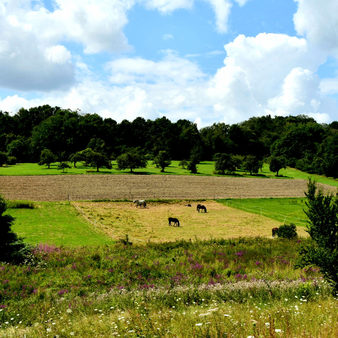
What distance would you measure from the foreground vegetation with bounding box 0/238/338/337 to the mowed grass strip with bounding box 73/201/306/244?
28.2 feet

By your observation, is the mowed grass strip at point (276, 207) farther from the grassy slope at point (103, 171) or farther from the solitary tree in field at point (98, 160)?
the solitary tree in field at point (98, 160)

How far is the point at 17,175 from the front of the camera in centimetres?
7106

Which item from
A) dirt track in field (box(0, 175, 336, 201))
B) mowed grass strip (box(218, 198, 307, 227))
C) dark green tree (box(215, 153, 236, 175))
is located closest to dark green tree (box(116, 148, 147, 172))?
dirt track in field (box(0, 175, 336, 201))

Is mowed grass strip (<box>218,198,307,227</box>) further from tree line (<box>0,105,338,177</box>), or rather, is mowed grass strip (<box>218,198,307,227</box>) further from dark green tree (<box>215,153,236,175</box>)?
tree line (<box>0,105,338,177</box>)

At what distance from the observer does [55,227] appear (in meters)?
33.0

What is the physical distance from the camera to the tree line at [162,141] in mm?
104062

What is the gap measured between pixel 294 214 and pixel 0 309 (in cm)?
4469

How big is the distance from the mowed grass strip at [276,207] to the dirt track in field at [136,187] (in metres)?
4.03

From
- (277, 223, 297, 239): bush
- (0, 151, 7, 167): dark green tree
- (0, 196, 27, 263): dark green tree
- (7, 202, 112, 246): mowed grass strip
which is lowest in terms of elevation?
(7, 202, 112, 246): mowed grass strip

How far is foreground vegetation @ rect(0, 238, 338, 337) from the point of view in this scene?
25.2 ft

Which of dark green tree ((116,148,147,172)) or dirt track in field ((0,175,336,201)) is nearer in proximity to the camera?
dirt track in field ((0,175,336,201))

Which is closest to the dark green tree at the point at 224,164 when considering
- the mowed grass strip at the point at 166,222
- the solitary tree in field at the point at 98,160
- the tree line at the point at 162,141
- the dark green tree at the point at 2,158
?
the tree line at the point at 162,141

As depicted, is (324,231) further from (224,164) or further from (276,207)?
(224,164)

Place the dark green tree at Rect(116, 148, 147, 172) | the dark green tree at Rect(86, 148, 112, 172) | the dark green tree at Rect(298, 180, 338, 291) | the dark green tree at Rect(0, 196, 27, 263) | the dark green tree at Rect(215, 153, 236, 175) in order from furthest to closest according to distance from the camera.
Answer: the dark green tree at Rect(215, 153, 236, 175), the dark green tree at Rect(116, 148, 147, 172), the dark green tree at Rect(86, 148, 112, 172), the dark green tree at Rect(0, 196, 27, 263), the dark green tree at Rect(298, 180, 338, 291)
